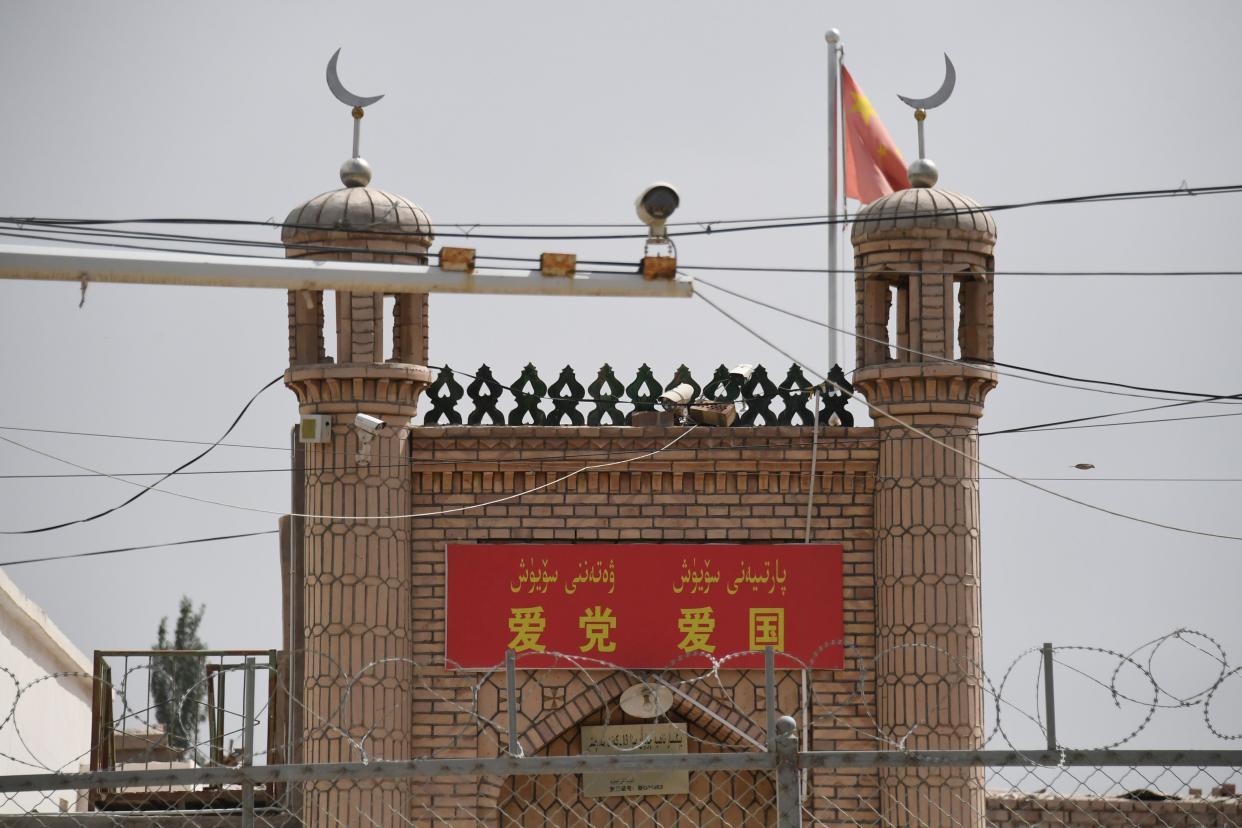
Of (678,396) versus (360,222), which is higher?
(360,222)

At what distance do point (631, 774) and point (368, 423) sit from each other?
10.7 feet

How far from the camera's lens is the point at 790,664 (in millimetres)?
13617

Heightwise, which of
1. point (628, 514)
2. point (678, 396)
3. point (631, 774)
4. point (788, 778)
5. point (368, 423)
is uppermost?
point (678, 396)

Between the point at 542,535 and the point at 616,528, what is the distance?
0.56m

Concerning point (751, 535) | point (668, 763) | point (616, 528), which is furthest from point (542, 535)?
point (668, 763)

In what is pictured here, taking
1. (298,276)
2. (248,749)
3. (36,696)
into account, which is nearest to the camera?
(248,749)

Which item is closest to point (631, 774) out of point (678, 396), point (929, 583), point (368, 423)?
point (929, 583)

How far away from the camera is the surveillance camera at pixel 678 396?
13.8 metres

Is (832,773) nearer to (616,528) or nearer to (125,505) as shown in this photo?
(616,528)

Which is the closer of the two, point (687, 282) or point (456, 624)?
point (687, 282)

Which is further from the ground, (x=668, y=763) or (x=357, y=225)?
(x=357, y=225)

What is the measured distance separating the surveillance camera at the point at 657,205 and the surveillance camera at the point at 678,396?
3.33 metres

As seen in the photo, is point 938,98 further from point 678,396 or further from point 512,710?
point 512,710

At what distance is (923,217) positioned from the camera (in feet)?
45.4
